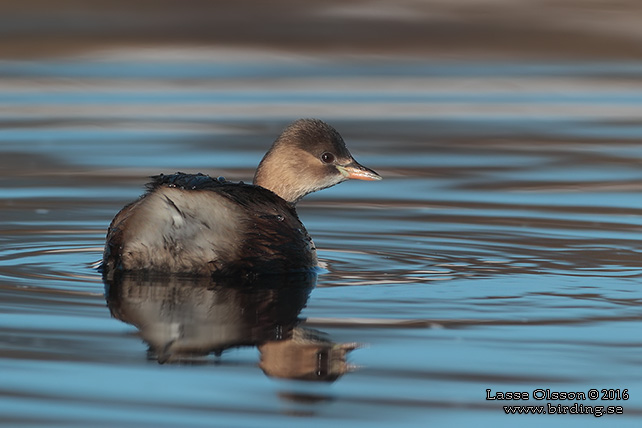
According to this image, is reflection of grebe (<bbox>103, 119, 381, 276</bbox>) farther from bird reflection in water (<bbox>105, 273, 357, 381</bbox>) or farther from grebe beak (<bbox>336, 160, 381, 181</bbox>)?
grebe beak (<bbox>336, 160, 381, 181</bbox>)

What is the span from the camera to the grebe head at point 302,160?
285 inches

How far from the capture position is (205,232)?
20.0 feet

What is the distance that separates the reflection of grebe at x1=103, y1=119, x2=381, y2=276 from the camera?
605cm

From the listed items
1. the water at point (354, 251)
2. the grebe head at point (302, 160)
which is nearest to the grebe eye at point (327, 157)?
the grebe head at point (302, 160)

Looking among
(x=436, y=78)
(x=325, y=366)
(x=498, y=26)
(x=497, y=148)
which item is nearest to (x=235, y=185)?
(x=325, y=366)

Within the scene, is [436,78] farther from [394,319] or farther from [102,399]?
[102,399]

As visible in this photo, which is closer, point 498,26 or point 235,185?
point 235,185

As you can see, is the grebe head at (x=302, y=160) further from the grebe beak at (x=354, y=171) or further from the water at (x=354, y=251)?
the water at (x=354, y=251)

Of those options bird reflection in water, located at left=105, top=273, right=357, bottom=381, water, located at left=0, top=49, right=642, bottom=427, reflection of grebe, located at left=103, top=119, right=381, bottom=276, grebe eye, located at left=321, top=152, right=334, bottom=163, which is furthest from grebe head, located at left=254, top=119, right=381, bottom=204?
bird reflection in water, located at left=105, top=273, right=357, bottom=381

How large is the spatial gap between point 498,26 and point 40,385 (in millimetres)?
12127

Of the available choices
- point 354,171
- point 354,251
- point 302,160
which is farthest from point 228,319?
point 354,171

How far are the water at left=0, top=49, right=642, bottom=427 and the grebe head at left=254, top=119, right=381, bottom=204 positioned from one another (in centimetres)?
40

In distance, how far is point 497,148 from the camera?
1092cm

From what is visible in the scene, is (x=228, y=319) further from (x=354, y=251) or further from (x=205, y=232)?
(x=354, y=251)
